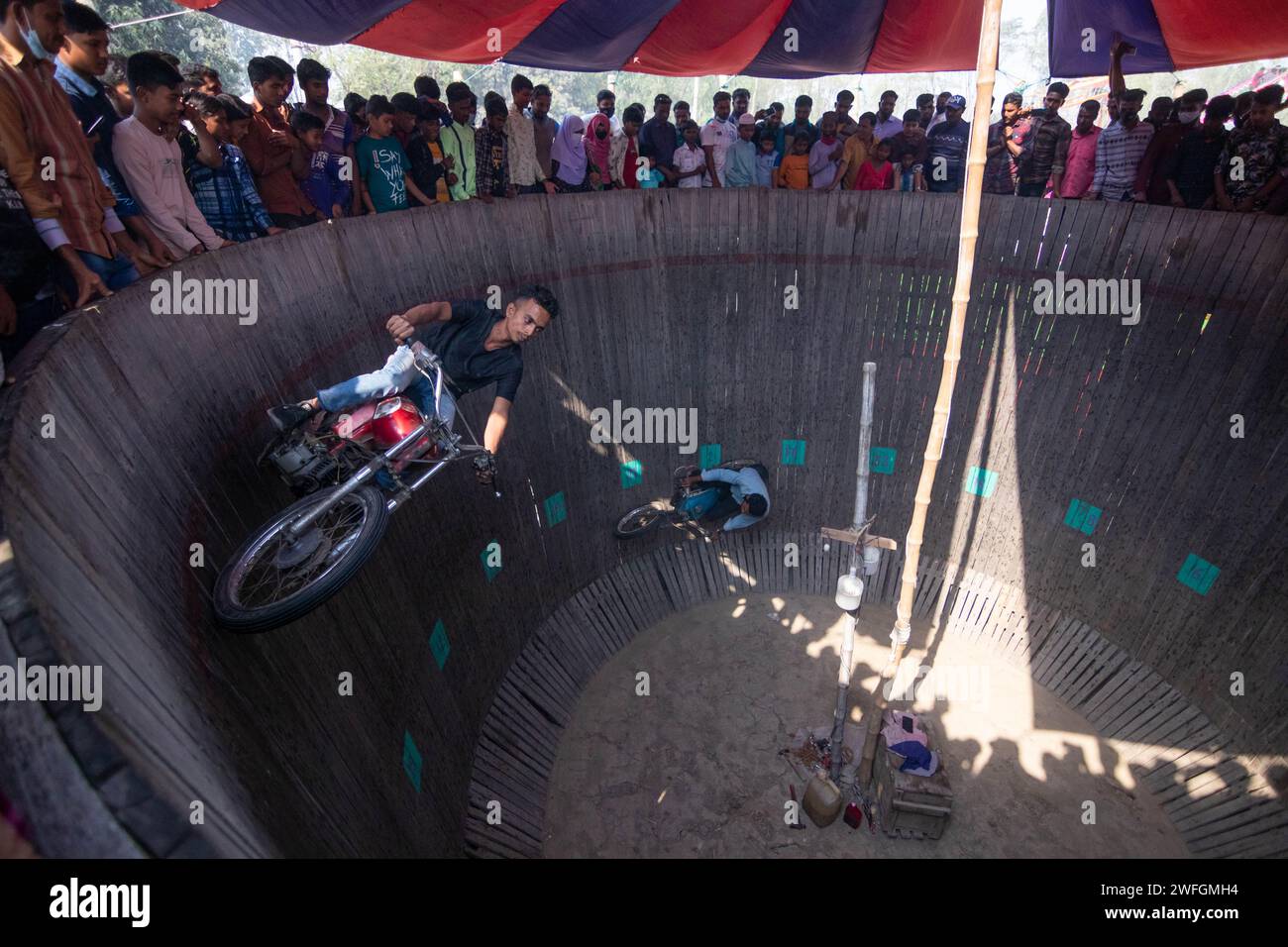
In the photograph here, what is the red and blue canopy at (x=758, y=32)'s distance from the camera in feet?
26.3

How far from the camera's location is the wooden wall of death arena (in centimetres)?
301

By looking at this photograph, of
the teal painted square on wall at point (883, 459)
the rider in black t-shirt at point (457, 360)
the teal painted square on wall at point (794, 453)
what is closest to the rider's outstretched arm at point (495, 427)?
the rider in black t-shirt at point (457, 360)

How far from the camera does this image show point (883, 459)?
408 inches

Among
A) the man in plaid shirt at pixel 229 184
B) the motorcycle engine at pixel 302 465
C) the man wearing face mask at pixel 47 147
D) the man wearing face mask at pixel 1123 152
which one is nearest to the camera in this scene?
the man wearing face mask at pixel 47 147

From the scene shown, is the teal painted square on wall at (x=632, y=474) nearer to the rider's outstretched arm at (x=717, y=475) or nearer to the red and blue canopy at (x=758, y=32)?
the rider's outstretched arm at (x=717, y=475)

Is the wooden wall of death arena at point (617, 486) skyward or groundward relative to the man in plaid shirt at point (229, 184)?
groundward

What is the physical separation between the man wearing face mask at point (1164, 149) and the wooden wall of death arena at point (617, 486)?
3.82ft

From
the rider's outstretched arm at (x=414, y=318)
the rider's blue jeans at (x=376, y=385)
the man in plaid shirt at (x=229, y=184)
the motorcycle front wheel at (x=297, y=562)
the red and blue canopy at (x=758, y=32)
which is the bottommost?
the motorcycle front wheel at (x=297, y=562)

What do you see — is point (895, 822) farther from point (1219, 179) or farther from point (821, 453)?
point (1219, 179)

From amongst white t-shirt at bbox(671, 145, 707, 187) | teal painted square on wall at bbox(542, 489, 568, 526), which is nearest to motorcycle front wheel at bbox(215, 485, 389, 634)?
teal painted square on wall at bbox(542, 489, 568, 526)

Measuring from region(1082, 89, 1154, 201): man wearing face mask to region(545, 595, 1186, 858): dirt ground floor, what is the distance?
684 centimetres

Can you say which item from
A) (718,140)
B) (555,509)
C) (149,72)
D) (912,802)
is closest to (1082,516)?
(912,802)

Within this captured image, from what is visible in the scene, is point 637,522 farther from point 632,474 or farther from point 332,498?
point 332,498
